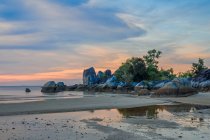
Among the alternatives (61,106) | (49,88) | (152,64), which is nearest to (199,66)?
(152,64)

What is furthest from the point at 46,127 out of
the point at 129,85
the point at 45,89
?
the point at 45,89

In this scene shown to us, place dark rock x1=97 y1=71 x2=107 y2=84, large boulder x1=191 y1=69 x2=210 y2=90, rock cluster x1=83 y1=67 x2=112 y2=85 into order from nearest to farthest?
large boulder x1=191 y1=69 x2=210 y2=90 < dark rock x1=97 y1=71 x2=107 y2=84 < rock cluster x1=83 y1=67 x2=112 y2=85

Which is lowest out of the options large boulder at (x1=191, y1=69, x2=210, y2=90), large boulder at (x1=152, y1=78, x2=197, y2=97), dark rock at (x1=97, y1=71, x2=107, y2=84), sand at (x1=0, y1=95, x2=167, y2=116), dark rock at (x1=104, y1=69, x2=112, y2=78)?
sand at (x1=0, y1=95, x2=167, y2=116)

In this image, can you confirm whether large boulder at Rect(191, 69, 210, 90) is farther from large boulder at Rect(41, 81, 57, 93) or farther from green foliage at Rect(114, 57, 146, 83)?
large boulder at Rect(41, 81, 57, 93)

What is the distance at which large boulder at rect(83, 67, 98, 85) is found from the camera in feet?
470

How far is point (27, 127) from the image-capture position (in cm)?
1653

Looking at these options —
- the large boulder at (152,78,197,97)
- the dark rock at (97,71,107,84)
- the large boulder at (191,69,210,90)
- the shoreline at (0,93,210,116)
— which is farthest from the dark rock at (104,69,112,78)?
the shoreline at (0,93,210,116)

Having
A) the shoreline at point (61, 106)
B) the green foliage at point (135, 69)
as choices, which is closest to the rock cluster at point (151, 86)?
the green foliage at point (135, 69)

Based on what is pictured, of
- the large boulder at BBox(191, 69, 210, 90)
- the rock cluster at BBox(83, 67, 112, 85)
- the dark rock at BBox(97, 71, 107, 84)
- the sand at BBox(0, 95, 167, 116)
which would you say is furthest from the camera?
the rock cluster at BBox(83, 67, 112, 85)

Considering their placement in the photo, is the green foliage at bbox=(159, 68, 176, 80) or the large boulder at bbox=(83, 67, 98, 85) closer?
the green foliage at bbox=(159, 68, 176, 80)

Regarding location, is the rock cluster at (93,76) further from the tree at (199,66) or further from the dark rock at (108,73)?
the tree at (199,66)

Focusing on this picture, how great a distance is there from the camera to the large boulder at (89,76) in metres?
143

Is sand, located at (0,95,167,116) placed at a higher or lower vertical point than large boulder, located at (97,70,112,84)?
lower

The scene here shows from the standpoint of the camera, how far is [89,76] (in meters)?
147
